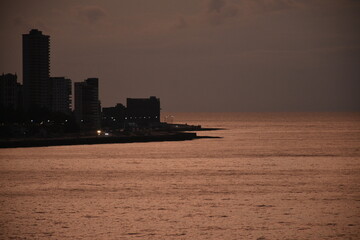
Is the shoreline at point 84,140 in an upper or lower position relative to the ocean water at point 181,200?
upper

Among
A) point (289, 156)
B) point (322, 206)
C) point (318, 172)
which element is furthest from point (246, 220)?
point (289, 156)

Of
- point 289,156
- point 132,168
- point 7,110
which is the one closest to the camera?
point 132,168

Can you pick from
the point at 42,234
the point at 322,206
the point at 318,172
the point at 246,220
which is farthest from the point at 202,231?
the point at 318,172

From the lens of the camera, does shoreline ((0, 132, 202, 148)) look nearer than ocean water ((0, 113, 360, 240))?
No

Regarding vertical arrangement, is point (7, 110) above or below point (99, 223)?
above

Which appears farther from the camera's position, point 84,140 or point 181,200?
point 84,140

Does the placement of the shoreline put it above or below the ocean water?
above

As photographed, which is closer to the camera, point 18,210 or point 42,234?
point 42,234

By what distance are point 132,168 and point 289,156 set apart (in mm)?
34304

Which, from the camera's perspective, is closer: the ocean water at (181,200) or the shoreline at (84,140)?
the ocean water at (181,200)

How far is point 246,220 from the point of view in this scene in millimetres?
42594

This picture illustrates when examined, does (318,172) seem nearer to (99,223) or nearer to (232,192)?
(232,192)

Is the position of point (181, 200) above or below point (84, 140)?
below

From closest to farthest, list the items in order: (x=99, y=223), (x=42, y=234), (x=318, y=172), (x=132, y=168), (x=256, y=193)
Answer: (x=42, y=234) → (x=99, y=223) → (x=256, y=193) → (x=318, y=172) → (x=132, y=168)
